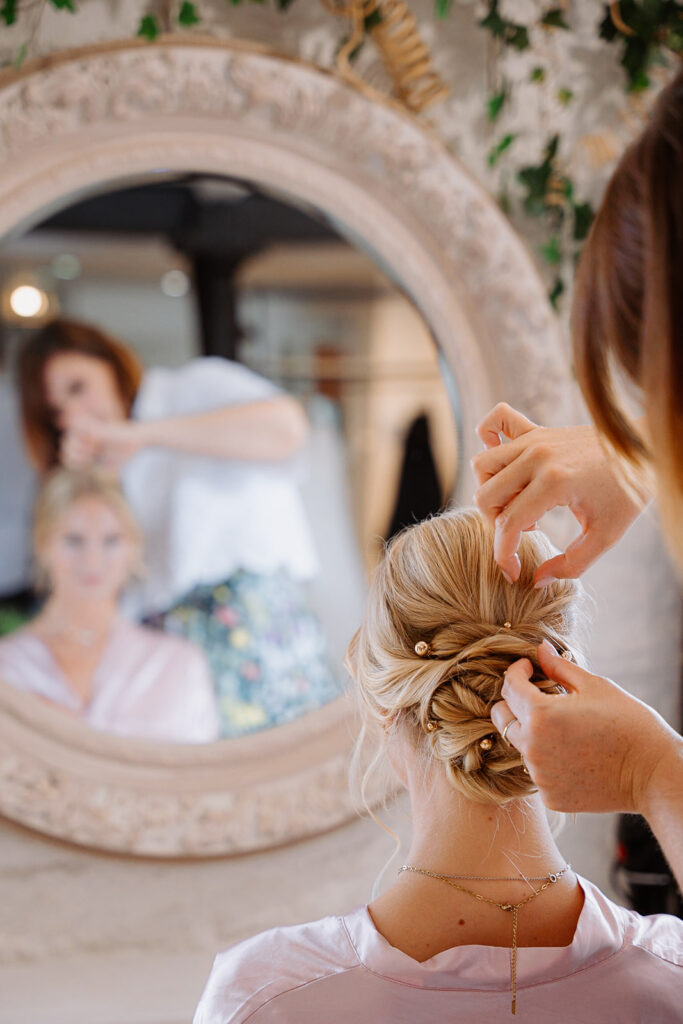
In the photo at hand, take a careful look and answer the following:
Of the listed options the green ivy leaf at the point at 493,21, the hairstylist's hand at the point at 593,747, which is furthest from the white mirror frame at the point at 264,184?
the hairstylist's hand at the point at 593,747

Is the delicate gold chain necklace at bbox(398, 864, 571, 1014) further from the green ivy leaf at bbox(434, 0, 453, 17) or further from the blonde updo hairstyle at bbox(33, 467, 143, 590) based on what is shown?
the green ivy leaf at bbox(434, 0, 453, 17)

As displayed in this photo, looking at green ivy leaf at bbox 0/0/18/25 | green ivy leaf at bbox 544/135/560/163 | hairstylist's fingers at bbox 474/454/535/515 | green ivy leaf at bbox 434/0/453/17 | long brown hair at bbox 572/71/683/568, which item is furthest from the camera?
green ivy leaf at bbox 544/135/560/163

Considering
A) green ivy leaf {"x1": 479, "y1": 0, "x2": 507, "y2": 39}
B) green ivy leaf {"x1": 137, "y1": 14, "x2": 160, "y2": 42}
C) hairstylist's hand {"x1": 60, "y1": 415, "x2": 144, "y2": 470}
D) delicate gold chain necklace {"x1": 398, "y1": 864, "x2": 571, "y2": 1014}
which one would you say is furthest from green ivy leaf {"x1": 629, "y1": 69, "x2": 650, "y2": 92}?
delicate gold chain necklace {"x1": 398, "y1": 864, "x2": 571, "y2": 1014}

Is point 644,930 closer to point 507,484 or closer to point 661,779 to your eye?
point 661,779

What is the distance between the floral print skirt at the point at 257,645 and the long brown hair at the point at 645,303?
3.30 ft

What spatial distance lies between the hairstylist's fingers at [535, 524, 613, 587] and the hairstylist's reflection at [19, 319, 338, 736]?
74 centimetres

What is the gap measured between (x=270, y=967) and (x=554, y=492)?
1.96 ft

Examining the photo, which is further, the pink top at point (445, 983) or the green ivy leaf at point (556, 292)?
the green ivy leaf at point (556, 292)

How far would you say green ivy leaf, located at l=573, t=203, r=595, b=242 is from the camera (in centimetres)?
178

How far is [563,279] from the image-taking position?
71.7 inches

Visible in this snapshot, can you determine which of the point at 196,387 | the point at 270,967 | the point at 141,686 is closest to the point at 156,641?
the point at 141,686

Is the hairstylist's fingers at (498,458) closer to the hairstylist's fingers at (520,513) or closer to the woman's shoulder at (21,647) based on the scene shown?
the hairstylist's fingers at (520,513)

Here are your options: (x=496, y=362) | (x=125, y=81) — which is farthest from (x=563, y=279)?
(x=125, y=81)

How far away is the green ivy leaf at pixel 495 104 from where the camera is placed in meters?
1.70
